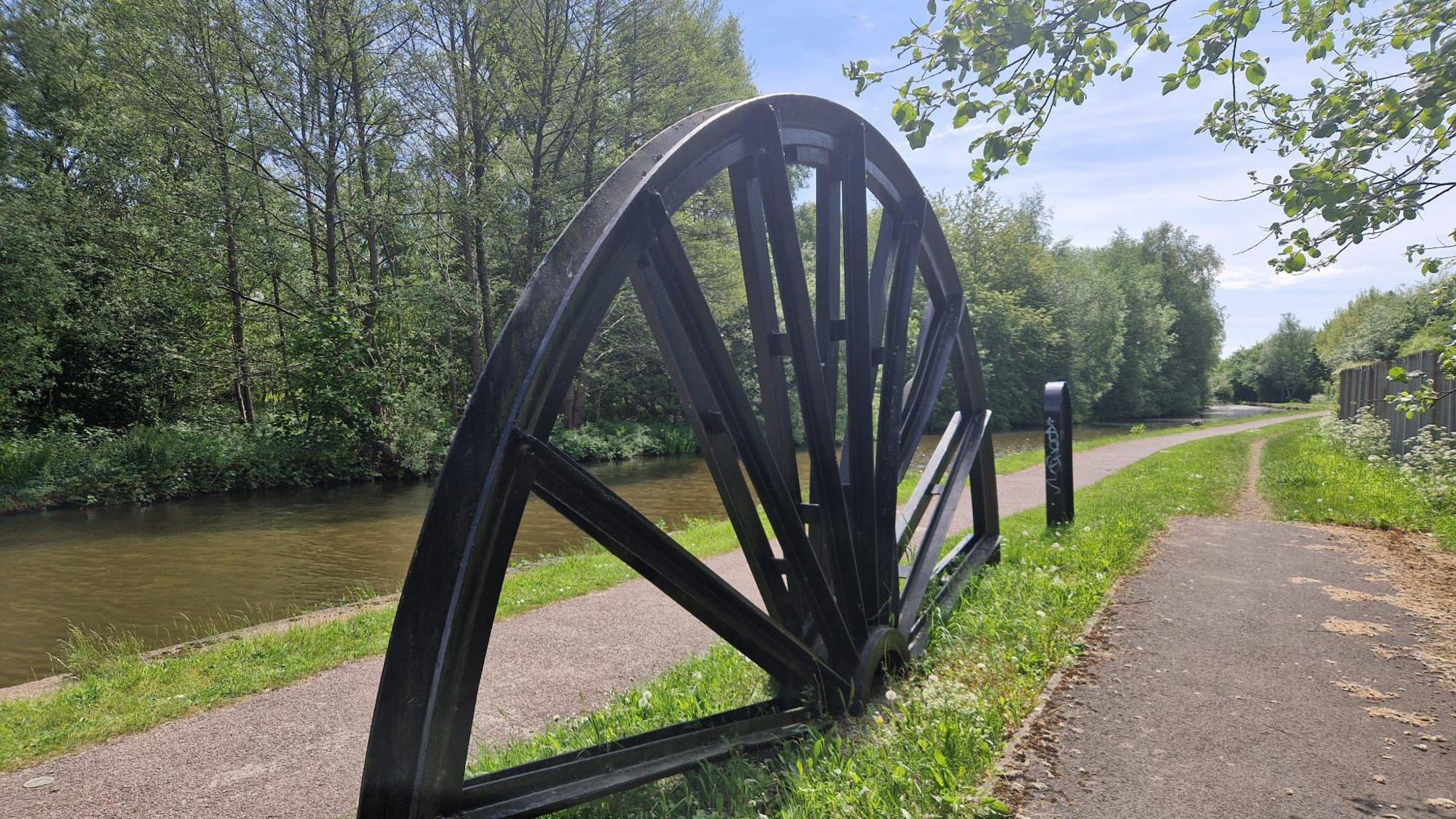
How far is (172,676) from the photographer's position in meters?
5.72

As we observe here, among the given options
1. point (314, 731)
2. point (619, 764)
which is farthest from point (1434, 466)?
point (314, 731)

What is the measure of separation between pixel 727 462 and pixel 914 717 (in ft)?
5.23

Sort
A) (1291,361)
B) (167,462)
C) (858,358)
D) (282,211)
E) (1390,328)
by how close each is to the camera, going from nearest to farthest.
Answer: (858,358)
(167,462)
(282,211)
(1390,328)
(1291,361)

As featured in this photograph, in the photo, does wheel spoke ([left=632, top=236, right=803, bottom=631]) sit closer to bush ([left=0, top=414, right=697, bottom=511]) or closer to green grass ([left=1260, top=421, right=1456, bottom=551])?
green grass ([left=1260, top=421, right=1456, bottom=551])

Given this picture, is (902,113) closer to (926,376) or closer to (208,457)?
(926,376)

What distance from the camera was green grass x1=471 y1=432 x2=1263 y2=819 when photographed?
3109 mm

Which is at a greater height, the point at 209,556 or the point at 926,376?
the point at 926,376

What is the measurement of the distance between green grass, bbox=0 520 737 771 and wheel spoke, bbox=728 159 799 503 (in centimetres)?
390

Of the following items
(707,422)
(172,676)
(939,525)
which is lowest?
(172,676)

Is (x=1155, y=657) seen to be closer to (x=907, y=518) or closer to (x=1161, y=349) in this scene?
(x=907, y=518)

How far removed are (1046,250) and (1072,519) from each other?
5144 cm

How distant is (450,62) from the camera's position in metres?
22.0

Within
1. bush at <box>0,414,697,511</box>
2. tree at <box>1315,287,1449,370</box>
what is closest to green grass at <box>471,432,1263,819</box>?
tree at <box>1315,287,1449,370</box>

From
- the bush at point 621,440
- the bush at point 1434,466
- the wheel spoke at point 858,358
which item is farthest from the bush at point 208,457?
the bush at point 1434,466
